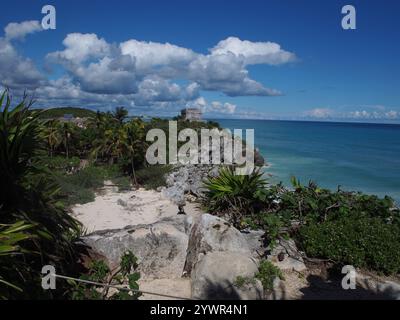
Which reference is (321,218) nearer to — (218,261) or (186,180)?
(218,261)

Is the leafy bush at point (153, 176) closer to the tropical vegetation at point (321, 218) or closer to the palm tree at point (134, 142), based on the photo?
the palm tree at point (134, 142)

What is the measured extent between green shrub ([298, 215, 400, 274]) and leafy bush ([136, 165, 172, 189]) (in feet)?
39.2

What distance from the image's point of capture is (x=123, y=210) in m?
12.9

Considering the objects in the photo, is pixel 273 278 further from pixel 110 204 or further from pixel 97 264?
pixel 110 204

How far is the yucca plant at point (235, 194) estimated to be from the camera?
8680 millimetres

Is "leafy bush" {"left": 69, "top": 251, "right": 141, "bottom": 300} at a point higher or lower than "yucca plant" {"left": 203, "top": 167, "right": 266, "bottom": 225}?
lower

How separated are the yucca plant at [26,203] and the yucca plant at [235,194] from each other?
513 centimetres

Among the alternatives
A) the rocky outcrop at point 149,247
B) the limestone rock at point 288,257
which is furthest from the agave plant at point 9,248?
the limestone rock at point 288,257

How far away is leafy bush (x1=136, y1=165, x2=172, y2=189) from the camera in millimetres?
17797

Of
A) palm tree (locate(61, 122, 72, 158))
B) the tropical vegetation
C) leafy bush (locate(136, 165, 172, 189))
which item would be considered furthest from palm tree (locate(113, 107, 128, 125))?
the tropical vegetation

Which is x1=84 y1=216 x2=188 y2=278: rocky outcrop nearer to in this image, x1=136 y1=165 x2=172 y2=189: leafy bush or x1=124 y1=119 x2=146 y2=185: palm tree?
x1=136 y1=165 x2=172 y2=189: leafy bush

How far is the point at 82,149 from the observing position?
27.5 metres
